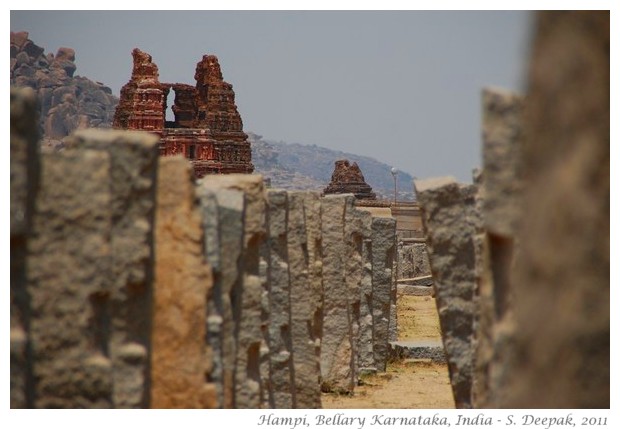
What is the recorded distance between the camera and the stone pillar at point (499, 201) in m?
5.50

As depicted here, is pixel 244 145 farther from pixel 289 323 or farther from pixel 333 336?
pixel 289 323

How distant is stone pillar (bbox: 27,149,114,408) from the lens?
236 inches

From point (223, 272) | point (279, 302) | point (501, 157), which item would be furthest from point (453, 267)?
point (501, 157)

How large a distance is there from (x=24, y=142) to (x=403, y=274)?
30.7m

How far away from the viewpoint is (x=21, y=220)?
19.2ft

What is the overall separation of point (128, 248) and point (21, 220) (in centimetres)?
53

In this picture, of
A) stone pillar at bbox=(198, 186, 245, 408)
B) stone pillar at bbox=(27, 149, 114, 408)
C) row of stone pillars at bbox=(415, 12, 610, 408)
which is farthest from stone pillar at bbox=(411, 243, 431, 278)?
row of stone pillars at bbox=(415, 12, 610, 408)

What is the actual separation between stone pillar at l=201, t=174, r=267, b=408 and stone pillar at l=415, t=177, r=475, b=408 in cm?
121

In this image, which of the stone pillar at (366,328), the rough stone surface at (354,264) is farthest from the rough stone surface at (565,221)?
the stone pillar at (366,328)

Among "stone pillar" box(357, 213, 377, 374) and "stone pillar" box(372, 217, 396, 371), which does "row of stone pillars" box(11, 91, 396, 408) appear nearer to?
"stone pillar" box(357, 213, 377, 374)

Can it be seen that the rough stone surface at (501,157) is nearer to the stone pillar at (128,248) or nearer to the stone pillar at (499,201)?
the stone pillar at (499,201)

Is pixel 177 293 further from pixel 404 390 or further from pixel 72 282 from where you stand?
pixel 404 390

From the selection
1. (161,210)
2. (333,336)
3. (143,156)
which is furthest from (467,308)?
(333,336)

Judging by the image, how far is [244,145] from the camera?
46.4 metres
